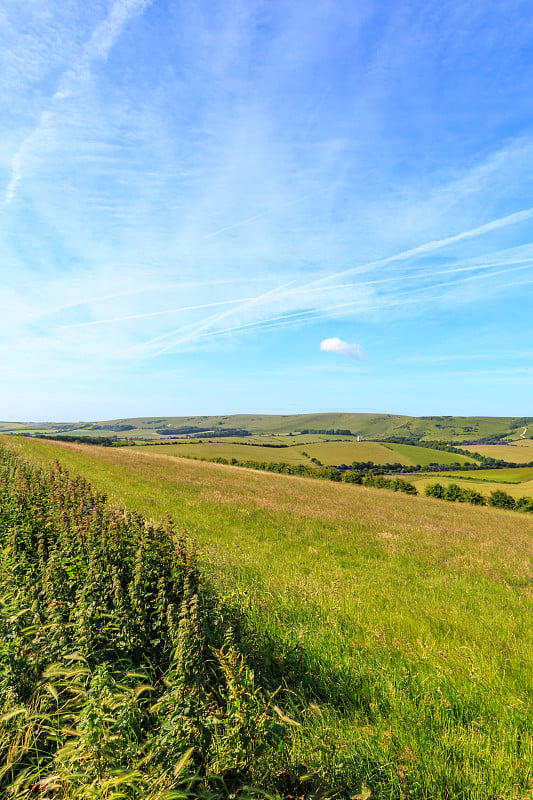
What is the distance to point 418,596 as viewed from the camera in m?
6.97

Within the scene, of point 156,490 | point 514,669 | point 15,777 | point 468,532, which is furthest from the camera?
→ point 156,490

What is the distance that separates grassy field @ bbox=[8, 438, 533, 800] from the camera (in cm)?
289

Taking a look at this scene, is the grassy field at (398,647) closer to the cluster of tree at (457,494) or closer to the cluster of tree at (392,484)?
the cluster of tree at (457,494)

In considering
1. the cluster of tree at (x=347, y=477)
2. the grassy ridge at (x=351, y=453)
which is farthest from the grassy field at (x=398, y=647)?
the grassy ridge at (x=351, y=453)

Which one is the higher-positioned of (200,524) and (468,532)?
(200,524)

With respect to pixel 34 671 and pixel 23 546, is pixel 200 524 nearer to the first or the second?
pixel 23 546

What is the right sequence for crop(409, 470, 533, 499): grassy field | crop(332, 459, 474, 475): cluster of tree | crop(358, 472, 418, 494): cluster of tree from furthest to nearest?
crop(332, 459, 474, 475): cluster of tree
crop(409, 470, 533, 499): grassy field
crop(358, 472, 418, 494): cluster of tree

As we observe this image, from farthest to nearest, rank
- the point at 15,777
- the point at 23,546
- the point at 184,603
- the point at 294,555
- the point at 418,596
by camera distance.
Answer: the point at 294,555, the point at 418,596, the point at 23,546, the point at 184,603, the point at 15,777

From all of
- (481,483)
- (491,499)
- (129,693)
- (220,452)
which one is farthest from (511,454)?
(129,693)

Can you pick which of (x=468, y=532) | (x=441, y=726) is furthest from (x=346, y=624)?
(x=468, y=532)

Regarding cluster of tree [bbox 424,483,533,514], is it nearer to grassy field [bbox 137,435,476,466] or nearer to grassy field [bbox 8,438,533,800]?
grassy field [bbox 8,438,533,800]

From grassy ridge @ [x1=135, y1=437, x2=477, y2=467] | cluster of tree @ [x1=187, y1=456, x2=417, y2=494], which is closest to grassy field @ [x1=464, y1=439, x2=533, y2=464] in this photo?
grassy ridge @ [x1=135, y1=437, x2=477, y2=467]

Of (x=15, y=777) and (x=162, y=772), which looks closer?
(x=162, y=772)

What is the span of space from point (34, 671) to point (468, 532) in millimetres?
17515
